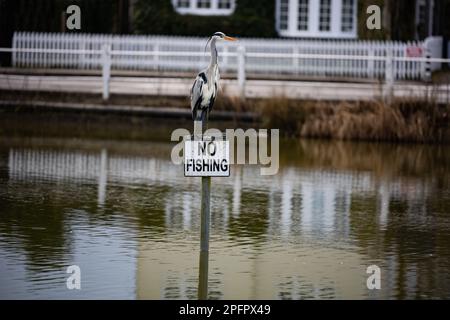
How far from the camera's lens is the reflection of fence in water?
634 inches

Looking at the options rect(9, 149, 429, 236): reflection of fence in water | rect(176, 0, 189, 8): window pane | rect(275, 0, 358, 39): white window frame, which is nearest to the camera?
rect(9, 149, 429, 236): reflection of fence in water

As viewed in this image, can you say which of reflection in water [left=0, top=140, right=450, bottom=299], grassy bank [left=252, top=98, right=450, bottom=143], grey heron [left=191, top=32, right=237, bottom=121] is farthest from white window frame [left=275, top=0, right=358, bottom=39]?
grey heron [left=191, top=32, right=237, bottom=121]

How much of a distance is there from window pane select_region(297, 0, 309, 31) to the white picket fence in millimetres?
6164

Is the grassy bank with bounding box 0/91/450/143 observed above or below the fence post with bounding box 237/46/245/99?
below

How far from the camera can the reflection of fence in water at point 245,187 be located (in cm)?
1609

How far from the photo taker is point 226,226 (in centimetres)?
1535

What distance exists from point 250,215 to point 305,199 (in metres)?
1.85

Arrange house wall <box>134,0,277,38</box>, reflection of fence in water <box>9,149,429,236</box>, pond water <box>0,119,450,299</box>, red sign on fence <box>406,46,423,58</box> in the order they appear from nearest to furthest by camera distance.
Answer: pond water <box>0,119,450,299</box>
reflection of fence in water <box>9,149,429,236</box>
red sign on fence <box>406,46,423,58</box>
house wall <box>134,0,277,38</box>

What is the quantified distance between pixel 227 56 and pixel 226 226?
19542mm

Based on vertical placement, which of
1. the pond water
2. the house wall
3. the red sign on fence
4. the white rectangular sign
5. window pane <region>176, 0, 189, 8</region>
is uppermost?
window pane <region>176, 0, 189, 8</region>

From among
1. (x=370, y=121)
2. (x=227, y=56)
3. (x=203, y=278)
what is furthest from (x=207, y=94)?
(x=227, y=56)

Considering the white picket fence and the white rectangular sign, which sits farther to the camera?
the white picket fence

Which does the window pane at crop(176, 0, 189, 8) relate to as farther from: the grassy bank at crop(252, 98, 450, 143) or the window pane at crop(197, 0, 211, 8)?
the grassy bank at crop(252, 98, 450, 143)

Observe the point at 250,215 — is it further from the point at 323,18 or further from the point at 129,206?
the point at 323,18
